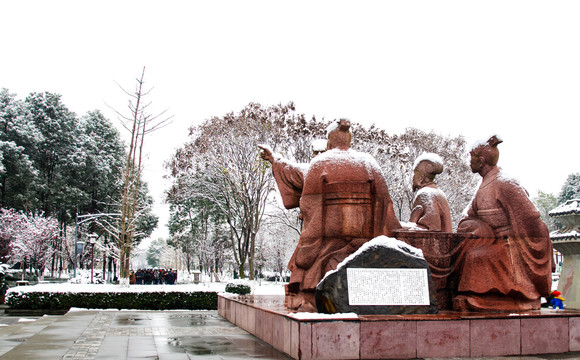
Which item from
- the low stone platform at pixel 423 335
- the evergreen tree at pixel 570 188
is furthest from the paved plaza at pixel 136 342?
the evergreen tree at pixel 570 188

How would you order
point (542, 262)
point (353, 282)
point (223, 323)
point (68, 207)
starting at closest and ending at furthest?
1. point (353, 282)
2. point (542, 262)
3. point (223, 323)
4. point (68, 207)

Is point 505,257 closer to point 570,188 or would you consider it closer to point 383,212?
point 383,212

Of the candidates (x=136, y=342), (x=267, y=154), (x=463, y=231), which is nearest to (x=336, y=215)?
(x=463, y=231)

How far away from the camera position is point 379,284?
8008 millimetres

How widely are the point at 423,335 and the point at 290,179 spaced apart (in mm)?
4504

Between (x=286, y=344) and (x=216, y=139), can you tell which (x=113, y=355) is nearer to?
(x=286, y=344)

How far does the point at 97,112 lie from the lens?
51750 millimetres

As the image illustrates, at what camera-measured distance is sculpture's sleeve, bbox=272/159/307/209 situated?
35.7ft

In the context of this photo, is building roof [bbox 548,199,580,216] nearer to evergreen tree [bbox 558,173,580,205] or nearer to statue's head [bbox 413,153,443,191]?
statue's head [bbox 413,153,443,191]

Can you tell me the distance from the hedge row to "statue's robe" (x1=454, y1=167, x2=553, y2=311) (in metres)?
11.9

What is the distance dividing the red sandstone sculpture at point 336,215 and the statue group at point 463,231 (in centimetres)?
2

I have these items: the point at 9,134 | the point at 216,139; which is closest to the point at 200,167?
the point at 216,139

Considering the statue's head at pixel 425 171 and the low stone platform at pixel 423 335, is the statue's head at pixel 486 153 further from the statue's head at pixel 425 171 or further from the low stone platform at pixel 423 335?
the low stone platform at pixel 423 335

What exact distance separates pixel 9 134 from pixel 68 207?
7.17m
